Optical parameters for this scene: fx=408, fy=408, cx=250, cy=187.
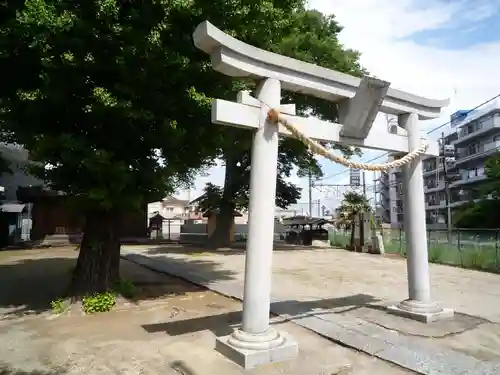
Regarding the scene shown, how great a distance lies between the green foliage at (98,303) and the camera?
7.06 m

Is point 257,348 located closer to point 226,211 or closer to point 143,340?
point 143,340

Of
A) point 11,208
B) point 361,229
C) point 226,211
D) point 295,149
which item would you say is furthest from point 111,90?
point 11,208

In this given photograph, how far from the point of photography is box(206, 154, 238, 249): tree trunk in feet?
74.8

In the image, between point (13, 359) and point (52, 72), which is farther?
point (52, 72)

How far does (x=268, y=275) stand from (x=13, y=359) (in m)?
3.20

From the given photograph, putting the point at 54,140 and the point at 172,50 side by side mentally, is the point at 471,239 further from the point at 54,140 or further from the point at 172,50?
the point at 54,140

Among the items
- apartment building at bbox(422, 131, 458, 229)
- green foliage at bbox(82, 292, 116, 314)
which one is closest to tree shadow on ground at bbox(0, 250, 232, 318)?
green foliage at bbox(82, 292, 116, 314)

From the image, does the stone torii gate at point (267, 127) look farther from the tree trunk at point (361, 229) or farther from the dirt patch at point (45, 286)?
the tree trunk at point (361, 229)

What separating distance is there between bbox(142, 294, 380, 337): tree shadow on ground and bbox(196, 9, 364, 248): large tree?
7.08m

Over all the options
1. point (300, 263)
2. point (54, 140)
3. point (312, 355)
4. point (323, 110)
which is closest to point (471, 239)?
point (300, 263)

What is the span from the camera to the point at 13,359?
484 cm

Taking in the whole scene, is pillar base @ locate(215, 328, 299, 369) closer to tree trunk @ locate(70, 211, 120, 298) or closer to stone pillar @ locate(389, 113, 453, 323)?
stone pillar @ locate(389, 113, 453, 323)

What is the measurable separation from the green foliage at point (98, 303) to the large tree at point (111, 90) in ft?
0.67

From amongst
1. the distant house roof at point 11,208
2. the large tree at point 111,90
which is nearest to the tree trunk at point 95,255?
the large tree at point 111,90
